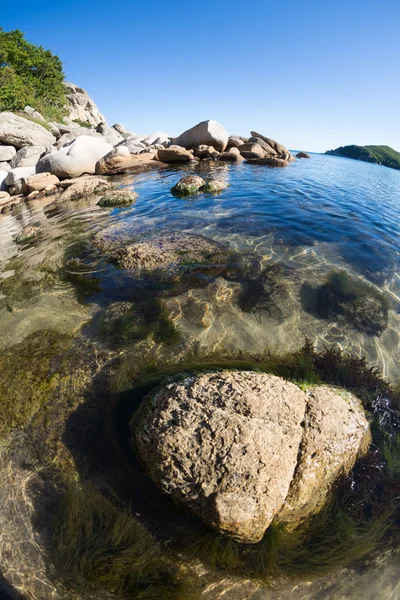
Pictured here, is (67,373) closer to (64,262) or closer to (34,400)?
(34,400)

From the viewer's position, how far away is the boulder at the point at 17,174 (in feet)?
51.2

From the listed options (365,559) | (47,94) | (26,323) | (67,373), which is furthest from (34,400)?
(47,94)

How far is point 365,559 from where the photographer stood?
103 inches

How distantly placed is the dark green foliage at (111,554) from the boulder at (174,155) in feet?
72.7

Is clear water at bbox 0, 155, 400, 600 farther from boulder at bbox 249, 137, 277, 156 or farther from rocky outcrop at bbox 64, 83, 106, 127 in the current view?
rocky outcrop at bbox 64, 83, 106, 127

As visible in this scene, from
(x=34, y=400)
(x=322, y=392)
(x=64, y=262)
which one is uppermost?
(x=64, y=262)

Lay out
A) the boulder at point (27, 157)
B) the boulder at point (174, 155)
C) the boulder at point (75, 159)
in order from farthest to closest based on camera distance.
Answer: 1. the boulder at point (174, 155)
2. the boulder at point (27, 157)
3. the boulder at point (75, 159)

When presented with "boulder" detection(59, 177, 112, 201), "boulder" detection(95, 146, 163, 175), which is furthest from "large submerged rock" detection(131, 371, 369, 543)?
"boulder" detection(95, 146, 163, 175)

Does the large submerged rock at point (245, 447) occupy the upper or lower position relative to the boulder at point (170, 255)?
lower

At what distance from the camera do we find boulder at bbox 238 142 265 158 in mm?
24703

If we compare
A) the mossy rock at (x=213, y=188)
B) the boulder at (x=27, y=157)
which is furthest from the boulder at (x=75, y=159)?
the mossy rock at (x=213, y=188)

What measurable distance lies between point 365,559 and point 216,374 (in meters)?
2.11

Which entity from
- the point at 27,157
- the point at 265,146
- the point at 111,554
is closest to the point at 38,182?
the point at 27,157

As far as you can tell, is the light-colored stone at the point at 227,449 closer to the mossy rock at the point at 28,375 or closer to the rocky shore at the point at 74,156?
the mossy rock at the point at 28,375
